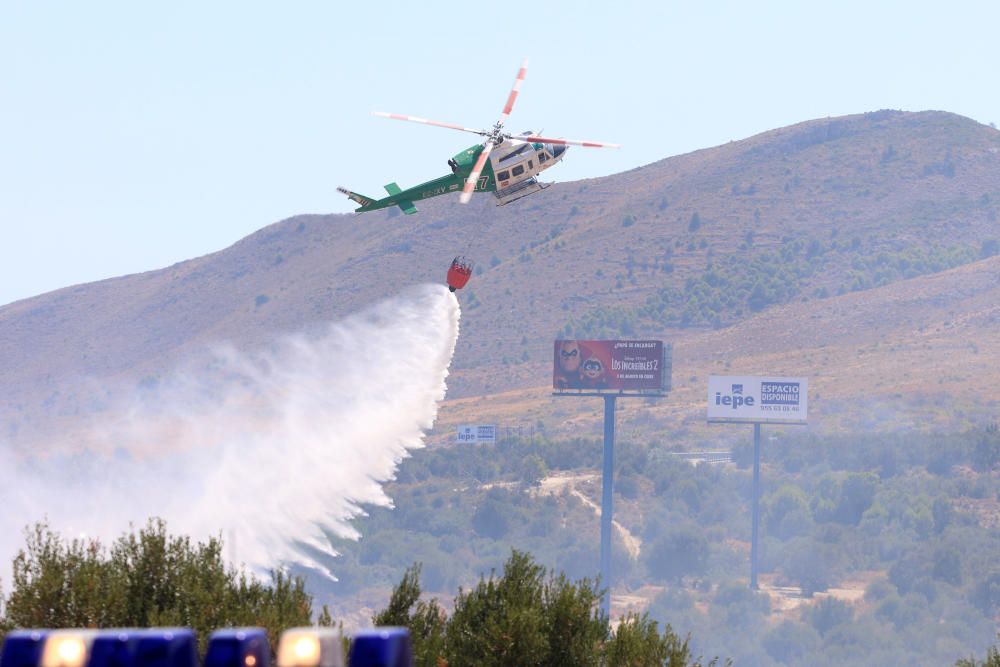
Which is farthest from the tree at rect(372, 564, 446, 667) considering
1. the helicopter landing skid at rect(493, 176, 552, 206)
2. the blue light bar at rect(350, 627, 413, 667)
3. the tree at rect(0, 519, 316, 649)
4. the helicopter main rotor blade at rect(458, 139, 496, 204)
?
the blue light bar at rect(350, 627, 413, 667)

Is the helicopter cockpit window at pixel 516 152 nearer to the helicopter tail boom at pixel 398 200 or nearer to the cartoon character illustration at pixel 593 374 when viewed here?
the helicopter tail boom at pixel 398 200

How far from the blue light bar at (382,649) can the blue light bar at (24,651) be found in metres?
3.34

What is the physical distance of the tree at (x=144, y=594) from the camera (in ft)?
163

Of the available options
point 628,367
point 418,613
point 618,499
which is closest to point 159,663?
point 418,613

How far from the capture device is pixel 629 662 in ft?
178

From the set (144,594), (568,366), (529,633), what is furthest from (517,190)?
(568,366)

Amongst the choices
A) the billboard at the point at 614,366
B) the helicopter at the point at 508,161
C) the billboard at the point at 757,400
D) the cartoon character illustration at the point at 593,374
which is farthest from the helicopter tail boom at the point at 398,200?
the billboard at the point at 757,400

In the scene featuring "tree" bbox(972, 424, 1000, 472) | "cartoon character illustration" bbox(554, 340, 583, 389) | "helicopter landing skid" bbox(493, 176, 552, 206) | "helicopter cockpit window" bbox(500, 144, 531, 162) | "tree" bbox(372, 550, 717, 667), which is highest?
"cartoon character illustration" bbox(554, 340, 583, 389)

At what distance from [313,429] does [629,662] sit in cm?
5115

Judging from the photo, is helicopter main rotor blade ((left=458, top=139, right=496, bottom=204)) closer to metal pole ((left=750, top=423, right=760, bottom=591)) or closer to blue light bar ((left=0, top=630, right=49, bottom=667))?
blue light bar ((left=0, top=630, right=49, bottom=667))

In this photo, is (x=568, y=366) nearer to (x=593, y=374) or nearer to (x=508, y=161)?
(x=593, y=374)

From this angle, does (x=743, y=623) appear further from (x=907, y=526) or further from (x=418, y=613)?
(x=418, y=613)

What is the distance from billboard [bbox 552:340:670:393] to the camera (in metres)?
158

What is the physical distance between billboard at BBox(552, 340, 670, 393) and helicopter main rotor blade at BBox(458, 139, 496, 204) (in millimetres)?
90654
